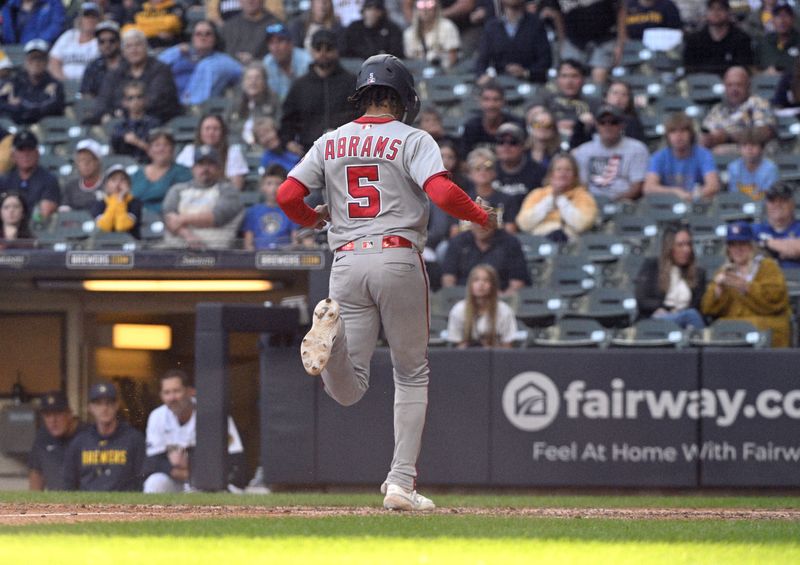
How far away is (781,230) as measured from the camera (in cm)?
1088

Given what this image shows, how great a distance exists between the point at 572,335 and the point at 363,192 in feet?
14.6

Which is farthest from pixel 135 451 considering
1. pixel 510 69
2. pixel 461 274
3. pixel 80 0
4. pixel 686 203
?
pixel 80 0

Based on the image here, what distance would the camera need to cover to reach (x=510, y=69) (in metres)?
13.6

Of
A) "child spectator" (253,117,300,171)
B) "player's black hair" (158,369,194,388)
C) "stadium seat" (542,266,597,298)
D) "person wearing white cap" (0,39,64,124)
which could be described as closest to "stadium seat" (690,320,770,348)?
Answer: "stadium seat" (542,266,597,298)

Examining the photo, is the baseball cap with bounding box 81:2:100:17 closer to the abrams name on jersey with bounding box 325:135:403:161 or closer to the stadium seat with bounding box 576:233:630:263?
the stadium seat with bounding box 576:233:630:263

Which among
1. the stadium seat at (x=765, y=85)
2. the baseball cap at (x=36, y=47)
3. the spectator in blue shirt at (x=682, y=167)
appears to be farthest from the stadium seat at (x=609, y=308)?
the baseball cap at (x=36, y=47)

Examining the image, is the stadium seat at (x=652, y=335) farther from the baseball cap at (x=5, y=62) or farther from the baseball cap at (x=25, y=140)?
the baseball cap at (x=5, y=62)

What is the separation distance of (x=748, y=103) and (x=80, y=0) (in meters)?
7.54

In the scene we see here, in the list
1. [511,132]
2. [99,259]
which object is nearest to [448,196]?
[99,259]

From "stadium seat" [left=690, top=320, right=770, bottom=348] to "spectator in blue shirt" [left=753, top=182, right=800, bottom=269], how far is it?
Answer: 1.15 m

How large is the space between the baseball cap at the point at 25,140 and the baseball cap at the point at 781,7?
23.1 ft

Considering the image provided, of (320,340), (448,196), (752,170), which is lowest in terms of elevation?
(320,340)

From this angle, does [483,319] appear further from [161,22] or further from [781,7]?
[161,22]

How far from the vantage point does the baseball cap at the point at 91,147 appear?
12.7m
